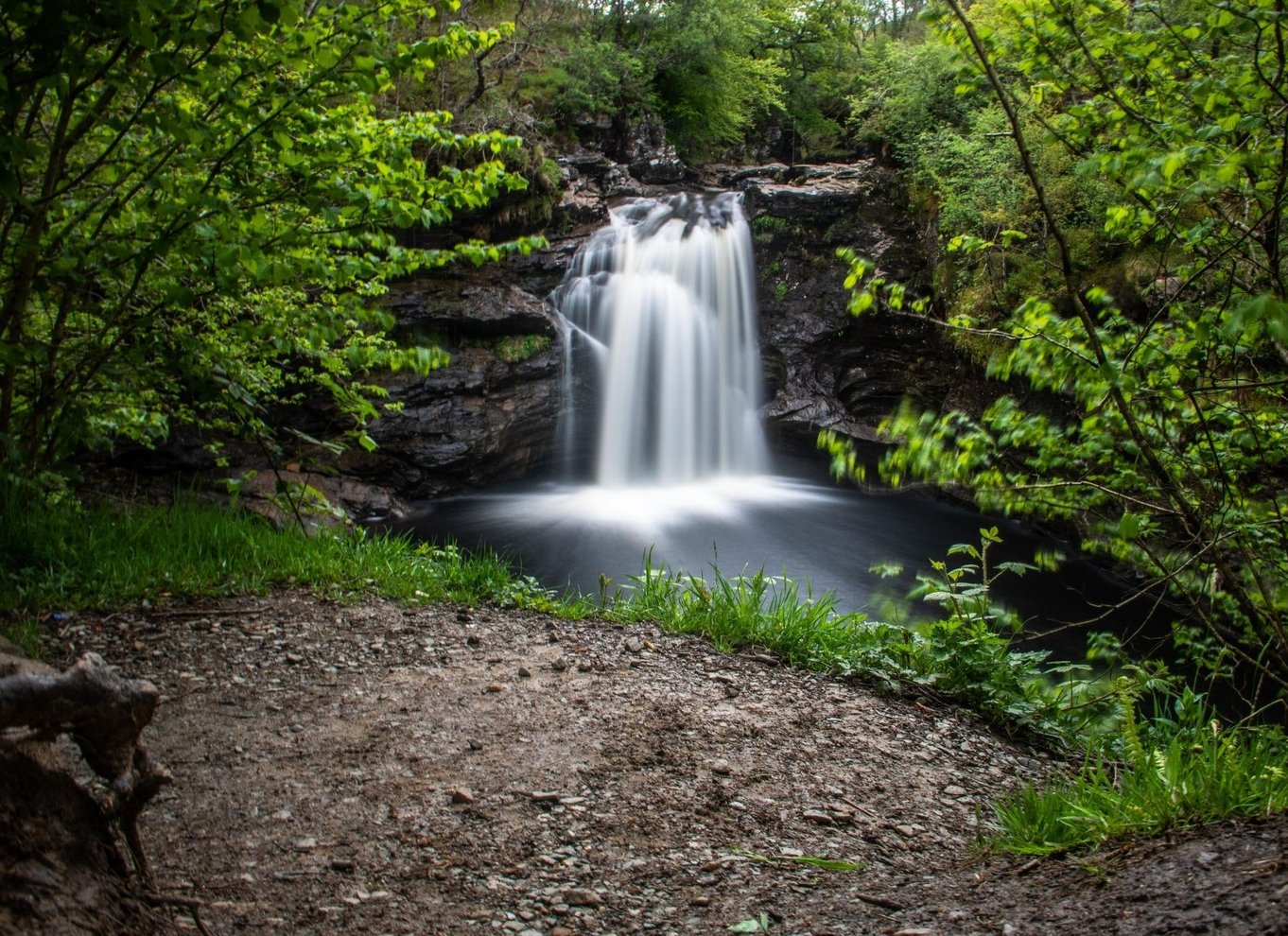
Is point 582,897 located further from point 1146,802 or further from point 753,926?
A: point 1146,802

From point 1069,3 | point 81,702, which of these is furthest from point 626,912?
point 1069,3

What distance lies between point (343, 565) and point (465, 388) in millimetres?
8496

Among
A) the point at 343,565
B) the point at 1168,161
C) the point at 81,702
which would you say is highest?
the point at 1168,161

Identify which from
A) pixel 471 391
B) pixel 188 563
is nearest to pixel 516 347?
pixel 471 391

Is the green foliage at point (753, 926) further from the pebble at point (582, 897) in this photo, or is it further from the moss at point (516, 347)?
the moss at point (516, 347)

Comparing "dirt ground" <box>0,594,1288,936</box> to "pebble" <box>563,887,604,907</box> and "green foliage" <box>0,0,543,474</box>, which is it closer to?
"pebble" <box>563,887,604,907</box>

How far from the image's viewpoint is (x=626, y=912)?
2369 mm

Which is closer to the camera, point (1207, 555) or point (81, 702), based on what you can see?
point (81, 702)

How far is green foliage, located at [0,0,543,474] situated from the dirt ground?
1.40m

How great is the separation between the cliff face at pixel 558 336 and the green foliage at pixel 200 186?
8631 mm

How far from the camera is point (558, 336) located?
47.1ft

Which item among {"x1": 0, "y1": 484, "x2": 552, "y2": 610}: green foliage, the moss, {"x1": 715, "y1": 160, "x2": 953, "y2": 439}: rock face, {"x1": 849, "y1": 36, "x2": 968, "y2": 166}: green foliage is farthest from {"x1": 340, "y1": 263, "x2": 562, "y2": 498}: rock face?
{"x1": 849, "y1": 36, "x2": 968, "y2": 166}: green foliage

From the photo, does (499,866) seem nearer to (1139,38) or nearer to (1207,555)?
(1207,555)

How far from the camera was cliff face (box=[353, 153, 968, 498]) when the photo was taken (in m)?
13.5
